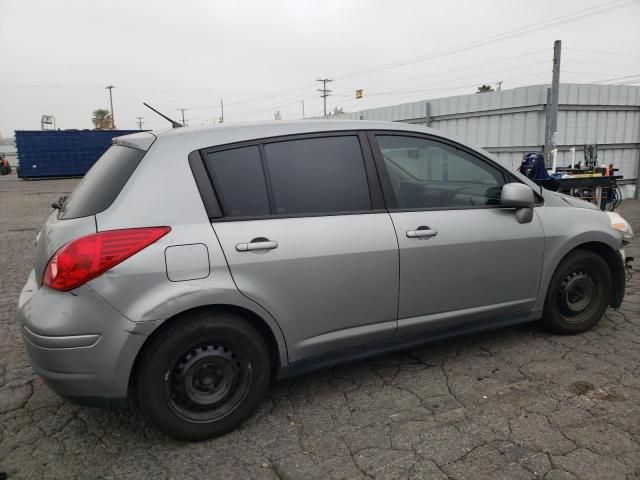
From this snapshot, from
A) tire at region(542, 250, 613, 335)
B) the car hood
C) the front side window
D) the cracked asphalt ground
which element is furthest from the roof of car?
tire at region(542, 250, 613, 335)

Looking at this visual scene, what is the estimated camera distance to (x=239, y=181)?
2.67m

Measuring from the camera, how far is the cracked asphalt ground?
2.36 m

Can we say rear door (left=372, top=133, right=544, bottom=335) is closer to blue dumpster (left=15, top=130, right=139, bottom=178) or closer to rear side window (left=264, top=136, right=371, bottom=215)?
rear side window (left=264, top=136, right=371, bottom=215)

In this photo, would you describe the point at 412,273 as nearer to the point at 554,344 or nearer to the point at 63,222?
the point at 554,344

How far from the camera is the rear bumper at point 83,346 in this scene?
2.27 metres

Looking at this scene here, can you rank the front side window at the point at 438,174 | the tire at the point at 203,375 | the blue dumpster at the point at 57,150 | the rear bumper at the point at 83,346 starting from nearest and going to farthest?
the rear bumper at the point at 83,346
the tire at the point at 203,375
the front side window at the point at 438,174
the blue dumpster at the point at 57,150

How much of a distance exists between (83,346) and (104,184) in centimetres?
85

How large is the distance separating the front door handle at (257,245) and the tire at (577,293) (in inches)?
89.5

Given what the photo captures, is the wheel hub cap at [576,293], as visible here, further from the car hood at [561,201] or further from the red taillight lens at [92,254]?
the red taillight lens at [92,254]

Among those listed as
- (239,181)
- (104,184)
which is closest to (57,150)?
(104,184)

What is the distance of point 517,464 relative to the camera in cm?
234

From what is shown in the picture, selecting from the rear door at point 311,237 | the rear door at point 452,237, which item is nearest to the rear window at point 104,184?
the rear door at point 311,237

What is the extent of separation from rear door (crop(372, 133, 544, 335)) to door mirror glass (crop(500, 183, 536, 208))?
0.12 meters

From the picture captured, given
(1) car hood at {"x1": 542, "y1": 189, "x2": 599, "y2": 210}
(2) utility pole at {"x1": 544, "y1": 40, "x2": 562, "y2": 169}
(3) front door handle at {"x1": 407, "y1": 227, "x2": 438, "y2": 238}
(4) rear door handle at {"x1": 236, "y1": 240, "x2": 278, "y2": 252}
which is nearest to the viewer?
(4) rear door handle at {"x1": 236, "y1": 240, "x2": 278, "y2": 252}
